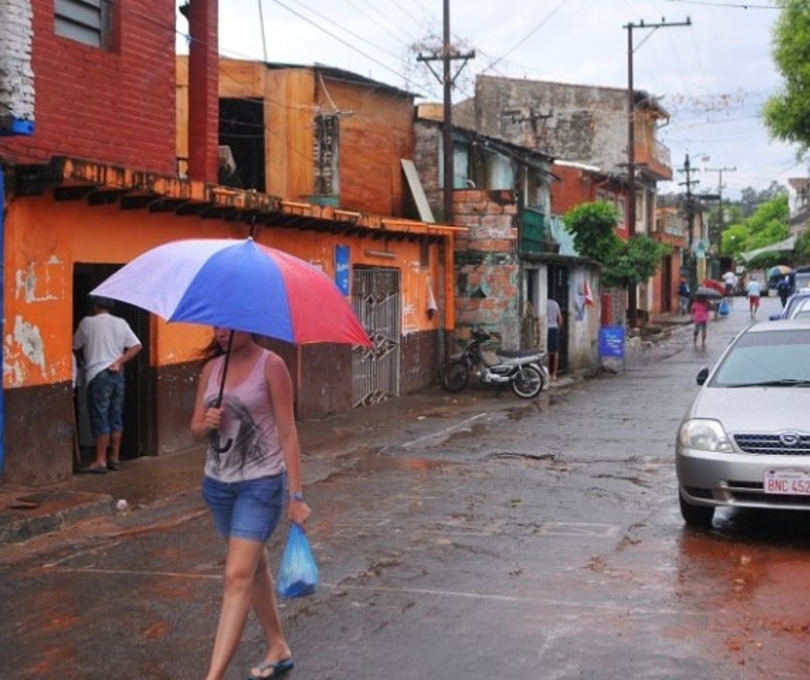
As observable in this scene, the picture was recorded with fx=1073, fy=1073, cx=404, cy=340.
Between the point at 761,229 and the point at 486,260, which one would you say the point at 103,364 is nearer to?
the point at 486,260

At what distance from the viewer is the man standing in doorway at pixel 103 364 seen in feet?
34.8

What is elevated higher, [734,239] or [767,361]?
[734,239]

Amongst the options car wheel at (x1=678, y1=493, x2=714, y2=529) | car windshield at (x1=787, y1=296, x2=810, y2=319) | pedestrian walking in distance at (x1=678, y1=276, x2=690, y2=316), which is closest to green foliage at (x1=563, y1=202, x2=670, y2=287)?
car windshield at (x1=787, y1=296, x2=810, y2=319)

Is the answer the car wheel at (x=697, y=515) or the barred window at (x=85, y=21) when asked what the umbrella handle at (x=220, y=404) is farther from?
the barred window at (x=85, y=21)

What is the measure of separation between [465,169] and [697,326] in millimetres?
11192

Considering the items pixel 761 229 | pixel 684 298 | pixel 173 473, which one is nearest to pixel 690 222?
pixel 684 298

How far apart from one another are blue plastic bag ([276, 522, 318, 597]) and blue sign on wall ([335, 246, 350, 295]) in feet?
38.7

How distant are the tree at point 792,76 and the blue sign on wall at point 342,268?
56.2 ft

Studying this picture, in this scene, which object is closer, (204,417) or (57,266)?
(204,417)

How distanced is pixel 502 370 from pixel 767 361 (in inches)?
419

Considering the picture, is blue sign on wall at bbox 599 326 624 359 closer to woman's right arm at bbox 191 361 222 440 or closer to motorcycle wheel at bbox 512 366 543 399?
motorcycle wheel at bbox 512 366 543 399

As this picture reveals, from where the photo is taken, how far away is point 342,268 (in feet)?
54.7

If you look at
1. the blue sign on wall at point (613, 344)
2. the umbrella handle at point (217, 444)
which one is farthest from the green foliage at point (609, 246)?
the umbrella handle at point (217, 444)

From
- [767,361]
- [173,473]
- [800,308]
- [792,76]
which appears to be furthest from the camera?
[792,76]
